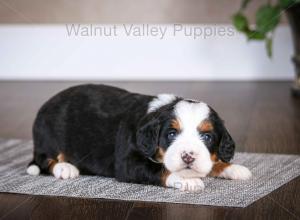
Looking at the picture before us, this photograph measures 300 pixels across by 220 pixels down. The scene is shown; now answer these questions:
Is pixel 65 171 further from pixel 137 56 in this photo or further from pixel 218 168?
pixel 137 56

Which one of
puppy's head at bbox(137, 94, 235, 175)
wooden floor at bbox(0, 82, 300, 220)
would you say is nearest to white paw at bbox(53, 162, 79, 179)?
wooden floor at bbox(0, 82, 300, 220)

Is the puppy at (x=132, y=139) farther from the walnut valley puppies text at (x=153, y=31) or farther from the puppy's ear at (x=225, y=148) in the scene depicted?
the walnut valley puppies text at (x=153, y=31)

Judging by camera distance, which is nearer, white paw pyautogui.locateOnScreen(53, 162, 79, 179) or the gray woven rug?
the gray woven rug

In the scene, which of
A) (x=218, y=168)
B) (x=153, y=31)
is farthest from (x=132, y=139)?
(x=153, y=31)

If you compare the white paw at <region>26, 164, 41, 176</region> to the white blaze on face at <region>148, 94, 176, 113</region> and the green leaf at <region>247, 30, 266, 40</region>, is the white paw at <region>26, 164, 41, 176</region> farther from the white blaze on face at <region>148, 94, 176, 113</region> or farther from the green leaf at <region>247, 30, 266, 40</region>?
the green leaf at <region>247, 30, 266, 40</region>

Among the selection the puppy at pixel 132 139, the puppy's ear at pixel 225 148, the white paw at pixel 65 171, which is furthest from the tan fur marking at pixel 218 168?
the white paw at pixel 65 171

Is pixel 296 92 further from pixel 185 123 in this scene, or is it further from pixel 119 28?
pixel 185 123
